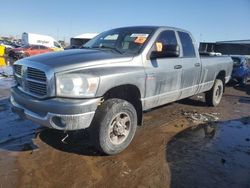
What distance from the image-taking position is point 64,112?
12.7ft

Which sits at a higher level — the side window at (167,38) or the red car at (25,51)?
the side window at (167,38)

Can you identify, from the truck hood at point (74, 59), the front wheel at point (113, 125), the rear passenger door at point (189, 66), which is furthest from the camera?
the rear passenger door at point (189, 66)

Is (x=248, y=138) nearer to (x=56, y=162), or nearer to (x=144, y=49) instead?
(x=144, y=49)

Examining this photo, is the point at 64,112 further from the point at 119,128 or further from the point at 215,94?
the point at 215,94

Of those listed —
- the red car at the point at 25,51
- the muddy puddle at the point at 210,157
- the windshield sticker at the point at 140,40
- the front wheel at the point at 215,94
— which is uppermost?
the windshield sticker at the point at 140,40

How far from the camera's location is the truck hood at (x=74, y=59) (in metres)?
4.07

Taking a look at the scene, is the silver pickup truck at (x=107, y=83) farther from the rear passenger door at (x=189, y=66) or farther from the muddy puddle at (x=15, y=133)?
the muddy puddle at (x=15, y=133)

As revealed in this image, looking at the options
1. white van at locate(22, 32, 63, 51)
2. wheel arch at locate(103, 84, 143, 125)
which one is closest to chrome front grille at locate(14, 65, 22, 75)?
wheel arch at locate(103, 84, 143, 125)

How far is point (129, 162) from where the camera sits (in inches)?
171

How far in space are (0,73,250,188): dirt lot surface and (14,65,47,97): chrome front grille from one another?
3.12 feet

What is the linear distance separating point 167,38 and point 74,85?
8.25 ft

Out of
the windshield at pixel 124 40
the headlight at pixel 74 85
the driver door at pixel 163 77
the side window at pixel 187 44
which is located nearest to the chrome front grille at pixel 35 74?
the headlight at pixel 74 85

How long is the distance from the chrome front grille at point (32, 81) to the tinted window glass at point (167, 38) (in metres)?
2.28

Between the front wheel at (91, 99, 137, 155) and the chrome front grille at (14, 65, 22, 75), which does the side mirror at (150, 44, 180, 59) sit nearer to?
the front wheel at (91, 99, 137, 155)
